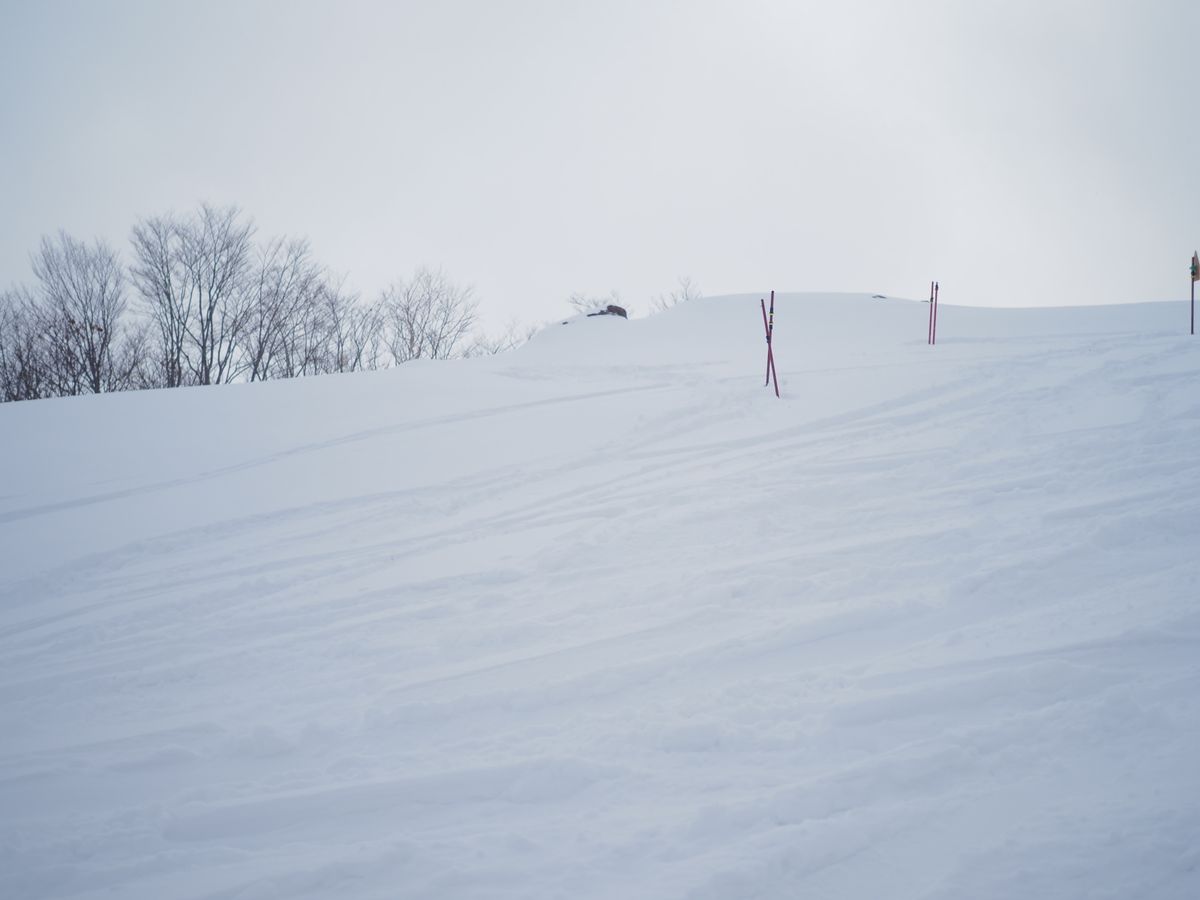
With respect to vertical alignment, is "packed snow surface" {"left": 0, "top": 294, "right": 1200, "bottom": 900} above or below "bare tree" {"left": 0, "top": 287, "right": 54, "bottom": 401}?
below

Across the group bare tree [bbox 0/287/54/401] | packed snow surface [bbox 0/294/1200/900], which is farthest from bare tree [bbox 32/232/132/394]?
packed snow surface [bbox 0/294/1200/900]

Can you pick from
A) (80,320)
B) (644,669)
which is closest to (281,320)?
(80,320)

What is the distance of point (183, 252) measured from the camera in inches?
1032

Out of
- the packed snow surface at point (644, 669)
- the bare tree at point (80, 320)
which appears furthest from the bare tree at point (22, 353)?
the packed snow surface at point (644, 669)

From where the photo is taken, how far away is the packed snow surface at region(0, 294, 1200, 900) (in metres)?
2.27

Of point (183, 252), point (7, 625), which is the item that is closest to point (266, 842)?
point (7, 625)

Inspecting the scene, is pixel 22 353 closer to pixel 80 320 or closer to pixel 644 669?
pixel 80 320

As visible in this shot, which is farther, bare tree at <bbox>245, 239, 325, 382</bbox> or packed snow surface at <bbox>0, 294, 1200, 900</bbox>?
bare tree at <bbox>245, 239, 325, 382</bbox>

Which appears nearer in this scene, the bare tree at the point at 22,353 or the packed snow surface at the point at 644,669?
the packed snow surface at the point at 644,669

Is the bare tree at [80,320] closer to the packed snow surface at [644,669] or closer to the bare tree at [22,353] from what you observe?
the bare tree at [22,353]

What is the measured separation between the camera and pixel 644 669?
3.34m

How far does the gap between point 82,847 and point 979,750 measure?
3748 mm

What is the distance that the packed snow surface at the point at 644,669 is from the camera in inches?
89.5

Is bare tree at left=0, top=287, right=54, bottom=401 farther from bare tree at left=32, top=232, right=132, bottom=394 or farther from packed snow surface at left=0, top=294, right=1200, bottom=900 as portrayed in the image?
packed snow surface at left=0, top=294, right=1200, bottom=900
